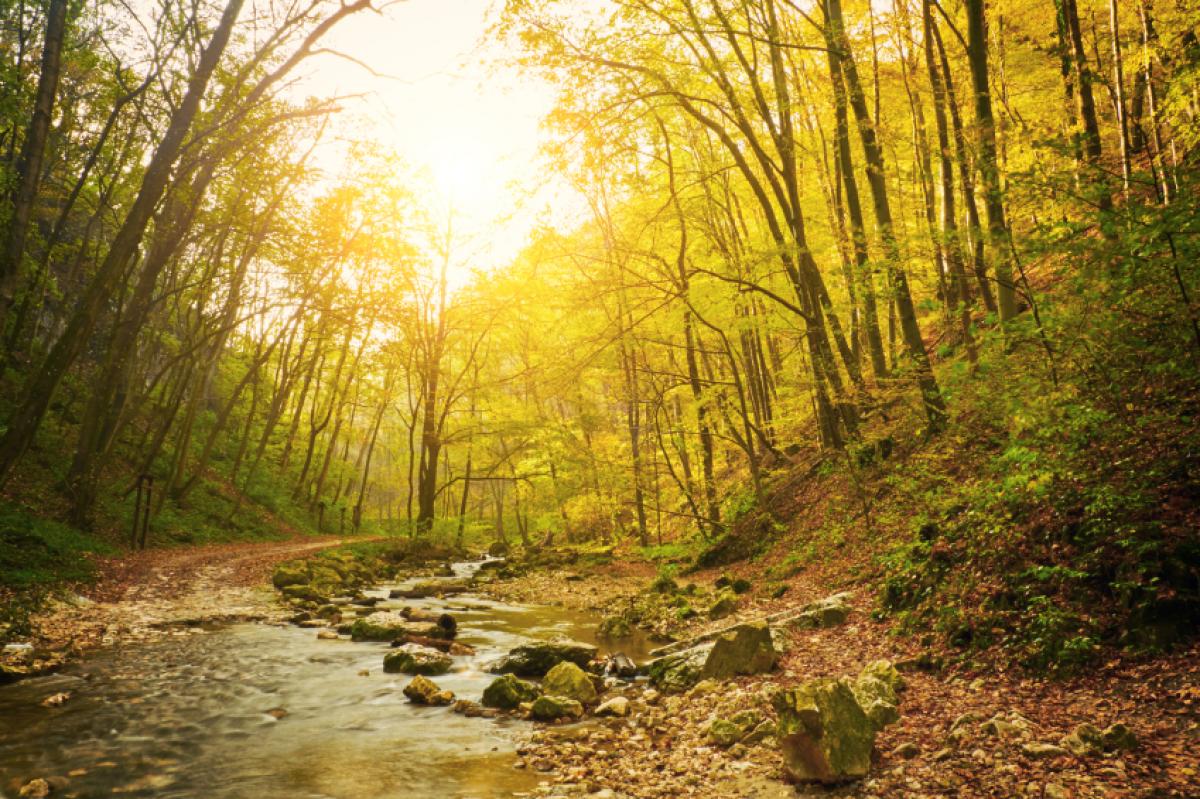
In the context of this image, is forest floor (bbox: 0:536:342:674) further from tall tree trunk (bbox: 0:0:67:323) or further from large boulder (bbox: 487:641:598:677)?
large boulder (bbox: 487:641:598:677)

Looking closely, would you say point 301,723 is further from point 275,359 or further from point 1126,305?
point 275,359

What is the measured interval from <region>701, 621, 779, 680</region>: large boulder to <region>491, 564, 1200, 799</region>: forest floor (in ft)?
0.74

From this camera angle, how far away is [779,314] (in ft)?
47.8

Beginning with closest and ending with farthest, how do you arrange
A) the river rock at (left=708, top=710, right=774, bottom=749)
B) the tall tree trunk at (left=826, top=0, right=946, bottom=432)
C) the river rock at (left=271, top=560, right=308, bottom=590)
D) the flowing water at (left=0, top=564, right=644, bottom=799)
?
1. the flowing water at (left=0, top=564, right=644, bottom=799)
2. the river rock at (left=708, top=710, right=774, bottom=749)
3. the tall tree trunk at (left=826, top=0, right=946, bottom=432)
4. the river rock at (left=271, top=560, right=308, bottom=590)

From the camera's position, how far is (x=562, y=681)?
23.0 feet

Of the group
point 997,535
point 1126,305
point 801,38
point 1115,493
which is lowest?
point 997,535

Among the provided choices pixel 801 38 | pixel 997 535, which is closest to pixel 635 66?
pixel 801 38

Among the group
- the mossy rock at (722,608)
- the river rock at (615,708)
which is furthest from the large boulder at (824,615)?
the river rock at (615,708)

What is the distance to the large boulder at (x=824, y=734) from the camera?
4.07m

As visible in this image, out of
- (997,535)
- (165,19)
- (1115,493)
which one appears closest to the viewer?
(1115,493)

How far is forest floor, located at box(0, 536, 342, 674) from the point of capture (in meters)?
7.93

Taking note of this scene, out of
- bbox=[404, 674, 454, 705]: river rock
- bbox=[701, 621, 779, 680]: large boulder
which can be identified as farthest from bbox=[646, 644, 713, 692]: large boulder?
bbox=[404, 674, 454, 705]: river rock

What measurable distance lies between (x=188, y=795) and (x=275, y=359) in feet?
105

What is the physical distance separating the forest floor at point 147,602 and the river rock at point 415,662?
364 cm
